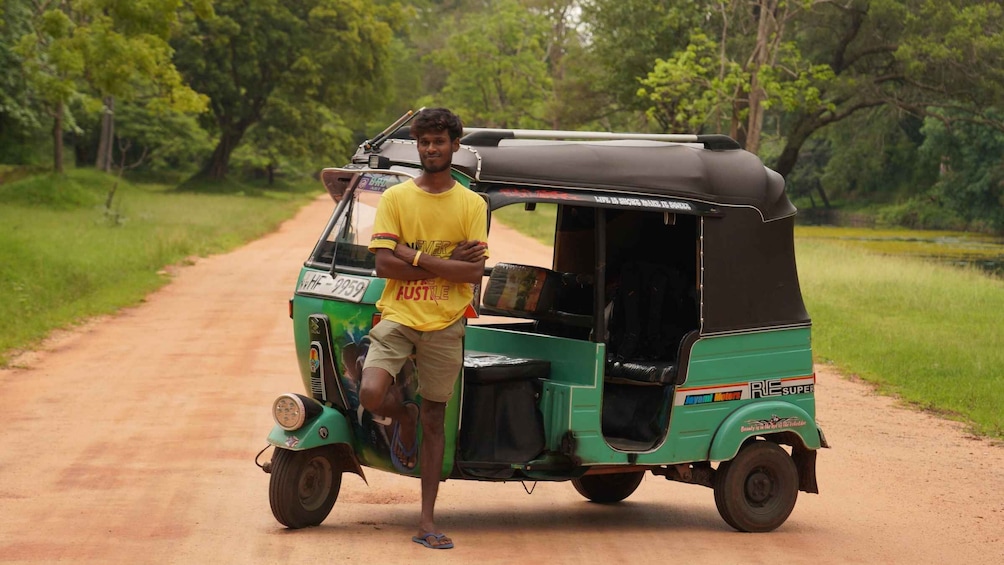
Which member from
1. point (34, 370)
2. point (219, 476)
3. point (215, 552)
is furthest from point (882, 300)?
point (215, 552)

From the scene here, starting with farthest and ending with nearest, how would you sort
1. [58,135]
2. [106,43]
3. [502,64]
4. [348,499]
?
[502,64]
[58,135]
[106,43]
[348,499]

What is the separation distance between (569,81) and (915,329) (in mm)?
34194

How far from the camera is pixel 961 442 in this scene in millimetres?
10359

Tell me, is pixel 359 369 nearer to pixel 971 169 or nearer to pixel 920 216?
pixel 971 169

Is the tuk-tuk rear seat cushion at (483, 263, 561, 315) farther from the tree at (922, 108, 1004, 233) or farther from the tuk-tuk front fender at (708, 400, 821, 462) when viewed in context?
the tree at (922, 108, 1004, 233)

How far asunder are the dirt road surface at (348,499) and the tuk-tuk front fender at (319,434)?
46 cm

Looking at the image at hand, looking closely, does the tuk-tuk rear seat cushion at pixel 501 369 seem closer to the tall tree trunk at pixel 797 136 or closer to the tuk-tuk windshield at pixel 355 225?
the tuk-tuk windshield at pixel 355 225

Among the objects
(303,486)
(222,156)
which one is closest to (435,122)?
(303,486)

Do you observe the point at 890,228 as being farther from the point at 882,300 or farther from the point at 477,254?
the point at 477,254

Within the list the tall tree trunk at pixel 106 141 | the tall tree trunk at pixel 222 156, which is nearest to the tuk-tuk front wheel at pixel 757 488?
the tall tree trunk at pixel 106 141

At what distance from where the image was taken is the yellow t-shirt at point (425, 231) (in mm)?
5801

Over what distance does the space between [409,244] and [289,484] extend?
4.38 feet

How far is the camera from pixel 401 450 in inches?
240

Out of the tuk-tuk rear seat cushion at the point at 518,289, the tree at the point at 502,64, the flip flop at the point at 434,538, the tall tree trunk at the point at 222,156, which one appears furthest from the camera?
the tree at the point at 502,64
